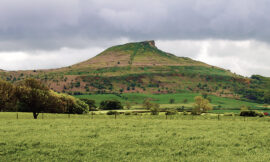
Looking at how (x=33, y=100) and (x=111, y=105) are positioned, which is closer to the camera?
(x=33, y=100)

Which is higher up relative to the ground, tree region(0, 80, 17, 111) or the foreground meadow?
tree region(0, 80, 17, 111)

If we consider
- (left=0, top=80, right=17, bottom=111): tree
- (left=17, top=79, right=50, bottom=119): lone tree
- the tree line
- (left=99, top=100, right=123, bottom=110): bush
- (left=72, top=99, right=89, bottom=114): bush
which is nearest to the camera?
(left=17, top=79, right=50, bottom=119): lone tree

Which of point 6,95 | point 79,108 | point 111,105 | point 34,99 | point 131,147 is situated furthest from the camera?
point 111,105

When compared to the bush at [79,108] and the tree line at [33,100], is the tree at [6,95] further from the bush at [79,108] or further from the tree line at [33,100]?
the bush at [79,108]

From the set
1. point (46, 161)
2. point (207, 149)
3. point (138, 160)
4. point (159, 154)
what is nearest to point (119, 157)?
point (138, 160)

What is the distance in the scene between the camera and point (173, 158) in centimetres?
Answer: 2338

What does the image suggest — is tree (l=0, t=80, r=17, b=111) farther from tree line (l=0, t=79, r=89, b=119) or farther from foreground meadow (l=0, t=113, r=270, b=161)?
foreground meadow (l=0, t=113, r=270, b=161)

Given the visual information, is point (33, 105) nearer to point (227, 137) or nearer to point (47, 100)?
point (47, 100)

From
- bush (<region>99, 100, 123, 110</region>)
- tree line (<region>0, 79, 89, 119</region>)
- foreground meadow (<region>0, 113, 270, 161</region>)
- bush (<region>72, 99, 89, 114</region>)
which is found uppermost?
tree line (<region>0, 79, 89, 119</region>)

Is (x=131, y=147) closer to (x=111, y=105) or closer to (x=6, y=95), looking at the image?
(x=6, y=95)

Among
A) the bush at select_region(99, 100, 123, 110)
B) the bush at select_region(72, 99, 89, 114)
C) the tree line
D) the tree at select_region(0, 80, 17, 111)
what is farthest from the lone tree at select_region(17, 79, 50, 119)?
the bush at select_region(99, 100, 123, 110)

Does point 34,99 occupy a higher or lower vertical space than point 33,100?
higher

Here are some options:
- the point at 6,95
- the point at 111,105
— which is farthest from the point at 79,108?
the point at 111,105

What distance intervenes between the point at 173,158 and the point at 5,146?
16.6m
